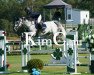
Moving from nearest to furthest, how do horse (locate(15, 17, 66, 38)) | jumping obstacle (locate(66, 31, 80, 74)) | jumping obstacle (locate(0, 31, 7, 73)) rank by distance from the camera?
1. jumping obstacle (locate(66, 31, 80, 74))
2. jumping obstacle (locate(0, 31, 7, 73))
3. horse (locate(15, 17, 66, 38))

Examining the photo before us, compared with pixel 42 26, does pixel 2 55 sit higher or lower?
lower

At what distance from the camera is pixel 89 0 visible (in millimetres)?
84562

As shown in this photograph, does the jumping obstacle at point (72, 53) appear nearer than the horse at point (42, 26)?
Yes

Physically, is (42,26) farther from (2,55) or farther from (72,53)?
(72,53)

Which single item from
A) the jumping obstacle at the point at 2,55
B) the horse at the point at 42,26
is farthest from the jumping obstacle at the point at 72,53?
the horse at the point at 42,26

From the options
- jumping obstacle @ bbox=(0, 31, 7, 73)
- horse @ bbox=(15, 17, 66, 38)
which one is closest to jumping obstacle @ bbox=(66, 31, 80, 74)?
jumping obstacle @ bbox=(0, 31, 7, 73)

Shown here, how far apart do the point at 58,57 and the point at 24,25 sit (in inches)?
624

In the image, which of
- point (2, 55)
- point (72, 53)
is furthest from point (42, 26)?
point (72, 53)

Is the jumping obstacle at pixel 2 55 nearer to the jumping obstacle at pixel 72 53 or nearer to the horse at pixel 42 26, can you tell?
the jumping obstacle at pixel 72 53

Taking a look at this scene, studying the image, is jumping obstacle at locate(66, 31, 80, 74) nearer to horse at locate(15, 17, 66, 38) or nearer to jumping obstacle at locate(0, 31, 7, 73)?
jumping obstacle at locate(0, 31, 7, 73)

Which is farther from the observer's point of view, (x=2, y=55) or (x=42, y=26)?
(x=42, y=26)

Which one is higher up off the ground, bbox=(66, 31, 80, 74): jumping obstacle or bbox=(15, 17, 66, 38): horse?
bbox=(15, 17, 66, 38): horse

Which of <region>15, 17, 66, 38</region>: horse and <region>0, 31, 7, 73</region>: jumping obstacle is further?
<region>15, 17, 66, 38</region>: horse

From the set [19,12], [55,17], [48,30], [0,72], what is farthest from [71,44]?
[19,12]
